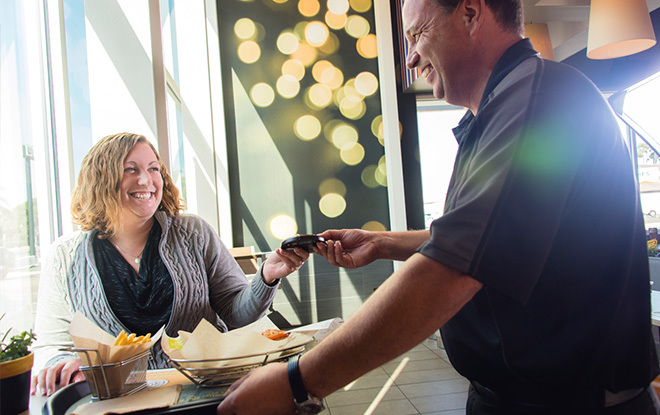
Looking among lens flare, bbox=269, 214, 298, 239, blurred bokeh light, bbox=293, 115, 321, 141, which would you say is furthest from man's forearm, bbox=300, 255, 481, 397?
blurred bokeh light, bbox=293, 115, 321, 141

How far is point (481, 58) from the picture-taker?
3.28 ft

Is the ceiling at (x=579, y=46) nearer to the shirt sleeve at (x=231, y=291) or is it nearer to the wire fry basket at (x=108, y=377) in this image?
the shirt sleeve at (x=231, y=291)

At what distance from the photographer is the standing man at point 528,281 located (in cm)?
67

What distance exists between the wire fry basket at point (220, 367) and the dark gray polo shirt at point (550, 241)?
1.30 ft

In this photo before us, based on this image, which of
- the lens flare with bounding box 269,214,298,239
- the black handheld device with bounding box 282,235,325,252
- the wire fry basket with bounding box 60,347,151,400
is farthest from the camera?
the lens flare with bounding box 269,214,298,239

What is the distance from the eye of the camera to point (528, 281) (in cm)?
66

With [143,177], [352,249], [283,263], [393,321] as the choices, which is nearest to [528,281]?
[393,321]

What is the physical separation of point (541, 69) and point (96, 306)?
154 centimetres

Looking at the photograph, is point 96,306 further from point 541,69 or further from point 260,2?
point 260,2

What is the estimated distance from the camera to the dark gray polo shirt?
0.67m

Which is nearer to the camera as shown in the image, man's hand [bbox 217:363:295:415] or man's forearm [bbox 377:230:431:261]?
man's hand [bbox 217:363:295:415]

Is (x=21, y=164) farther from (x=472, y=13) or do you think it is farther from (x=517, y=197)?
(x=517, y=197)

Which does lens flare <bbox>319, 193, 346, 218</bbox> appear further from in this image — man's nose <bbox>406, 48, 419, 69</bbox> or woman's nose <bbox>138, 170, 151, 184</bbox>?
man's nose <bbox>406, 48, 419, 69</bbox>

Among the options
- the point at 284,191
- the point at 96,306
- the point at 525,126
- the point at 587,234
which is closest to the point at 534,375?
the point at 587,234
